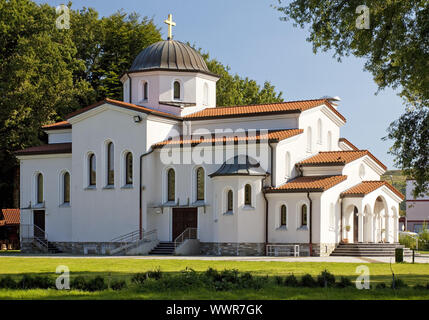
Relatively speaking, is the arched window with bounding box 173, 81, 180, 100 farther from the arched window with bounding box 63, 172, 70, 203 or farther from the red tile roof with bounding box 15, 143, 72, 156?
the arched window with bounding box 63, 172, 70, 203

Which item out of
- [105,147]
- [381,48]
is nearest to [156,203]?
A: [105,147]

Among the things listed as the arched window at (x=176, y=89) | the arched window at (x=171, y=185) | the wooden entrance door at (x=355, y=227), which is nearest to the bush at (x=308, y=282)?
the arched window at (x=171, y=185)

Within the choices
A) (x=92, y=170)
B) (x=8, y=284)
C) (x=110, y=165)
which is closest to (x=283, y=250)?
(x=110, y=165)

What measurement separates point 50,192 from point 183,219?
980 cm

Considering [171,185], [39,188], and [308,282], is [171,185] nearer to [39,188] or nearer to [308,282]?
[39,188]

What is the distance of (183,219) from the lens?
41062 mm

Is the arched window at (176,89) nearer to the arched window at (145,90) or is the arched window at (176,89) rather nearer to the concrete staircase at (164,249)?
the arched window at (145,90)

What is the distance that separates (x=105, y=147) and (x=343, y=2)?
23486mm

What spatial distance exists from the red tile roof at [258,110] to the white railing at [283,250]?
324 inches

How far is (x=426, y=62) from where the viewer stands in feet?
69.1

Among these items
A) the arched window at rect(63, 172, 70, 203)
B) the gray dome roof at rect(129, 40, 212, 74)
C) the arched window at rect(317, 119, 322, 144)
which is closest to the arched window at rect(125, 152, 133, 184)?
the arched window at rect(63, 172, 70, 203)

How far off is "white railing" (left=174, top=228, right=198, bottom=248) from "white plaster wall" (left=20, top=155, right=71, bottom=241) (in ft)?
25.9

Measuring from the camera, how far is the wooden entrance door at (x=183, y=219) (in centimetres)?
4081
